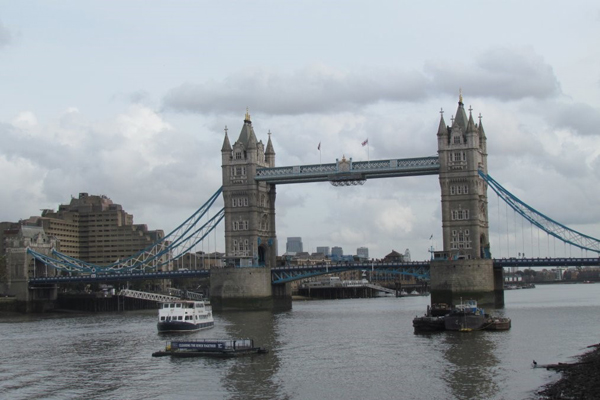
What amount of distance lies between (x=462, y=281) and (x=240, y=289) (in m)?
30.2

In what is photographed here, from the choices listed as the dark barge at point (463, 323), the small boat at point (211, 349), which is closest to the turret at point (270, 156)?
the dark barge at point (463, 323)

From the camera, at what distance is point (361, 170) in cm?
12275

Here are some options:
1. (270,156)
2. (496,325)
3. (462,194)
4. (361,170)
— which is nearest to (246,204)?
(270,156)

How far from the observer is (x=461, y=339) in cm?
7156

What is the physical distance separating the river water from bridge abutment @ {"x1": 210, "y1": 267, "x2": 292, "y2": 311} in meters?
30.9

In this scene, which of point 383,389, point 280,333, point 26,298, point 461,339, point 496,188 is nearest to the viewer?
point 383,389

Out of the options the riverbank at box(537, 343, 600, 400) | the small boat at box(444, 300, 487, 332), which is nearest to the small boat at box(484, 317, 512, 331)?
the small boat at box(444, 300, 487, 332)

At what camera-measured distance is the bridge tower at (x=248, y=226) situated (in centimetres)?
12381

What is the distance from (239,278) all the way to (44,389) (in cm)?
7254

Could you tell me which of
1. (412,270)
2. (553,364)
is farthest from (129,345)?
(412,270)

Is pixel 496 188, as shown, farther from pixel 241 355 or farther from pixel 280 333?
pixel 241 355

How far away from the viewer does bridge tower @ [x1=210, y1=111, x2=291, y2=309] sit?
124 m

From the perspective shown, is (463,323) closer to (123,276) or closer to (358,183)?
(358,183)

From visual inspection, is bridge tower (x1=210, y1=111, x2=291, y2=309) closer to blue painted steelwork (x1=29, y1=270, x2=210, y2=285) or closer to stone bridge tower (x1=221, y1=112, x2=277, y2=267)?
stone bridge tower (x1=221, y1=112, x2=277, y2=267)
